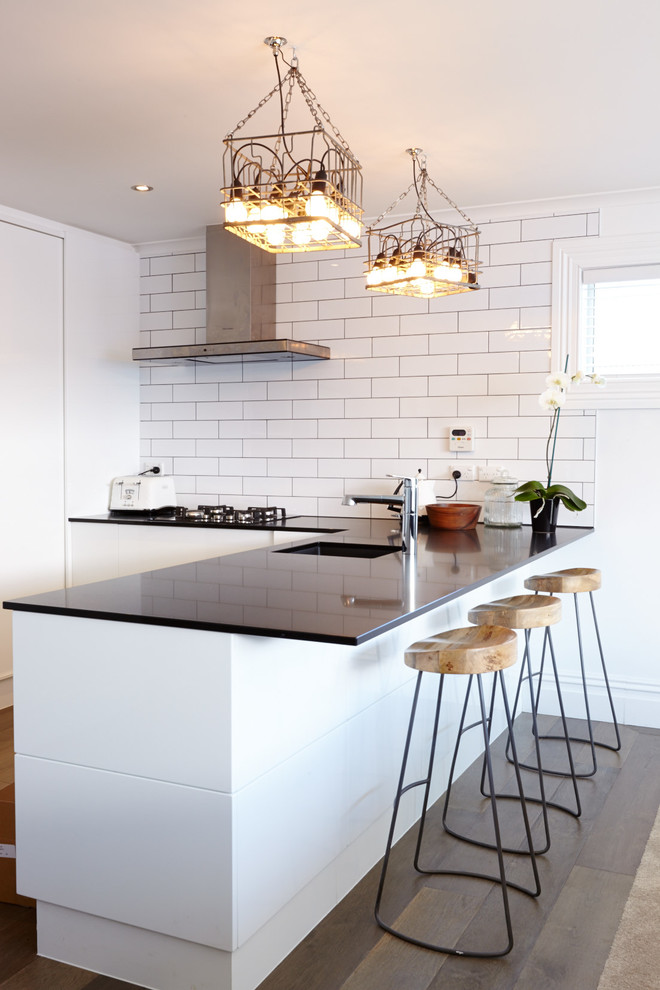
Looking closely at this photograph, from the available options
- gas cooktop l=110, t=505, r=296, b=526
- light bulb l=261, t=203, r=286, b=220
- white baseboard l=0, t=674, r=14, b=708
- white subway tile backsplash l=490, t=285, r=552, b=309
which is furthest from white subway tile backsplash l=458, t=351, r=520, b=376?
white baseboard l=0, t=674, r=14, b=708

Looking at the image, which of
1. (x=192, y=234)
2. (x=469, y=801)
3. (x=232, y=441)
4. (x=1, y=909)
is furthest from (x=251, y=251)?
(x=1, y=909)

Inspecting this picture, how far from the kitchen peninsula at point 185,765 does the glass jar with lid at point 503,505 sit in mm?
1762

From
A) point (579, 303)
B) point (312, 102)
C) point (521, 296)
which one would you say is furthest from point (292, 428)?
point (312, 102)

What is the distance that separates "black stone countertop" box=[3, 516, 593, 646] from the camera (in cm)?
188

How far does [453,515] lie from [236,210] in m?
2.07

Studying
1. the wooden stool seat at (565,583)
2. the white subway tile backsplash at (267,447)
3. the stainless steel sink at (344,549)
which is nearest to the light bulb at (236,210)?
the stainless steel sink at (344,549)

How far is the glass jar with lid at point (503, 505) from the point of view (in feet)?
13.5

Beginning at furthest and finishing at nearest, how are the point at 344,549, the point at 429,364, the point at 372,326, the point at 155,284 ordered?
1. the point at 155,284
2. the point at 372,326
3. the point at 429,364
4. the point at 344,549

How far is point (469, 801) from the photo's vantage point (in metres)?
3.17

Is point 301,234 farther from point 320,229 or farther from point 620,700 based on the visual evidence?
point 620,700

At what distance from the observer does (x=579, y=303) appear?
13.5 feet

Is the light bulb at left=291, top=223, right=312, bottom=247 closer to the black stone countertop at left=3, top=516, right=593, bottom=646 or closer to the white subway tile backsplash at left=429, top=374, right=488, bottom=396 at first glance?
the black stone countertop at left=3, top=516, right=593, bottom=646

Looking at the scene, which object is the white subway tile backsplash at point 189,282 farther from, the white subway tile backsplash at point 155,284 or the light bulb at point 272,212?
the light bulb at point 272,212

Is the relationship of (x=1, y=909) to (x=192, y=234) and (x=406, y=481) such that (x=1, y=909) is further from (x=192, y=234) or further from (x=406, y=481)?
(x=192, y=234)
